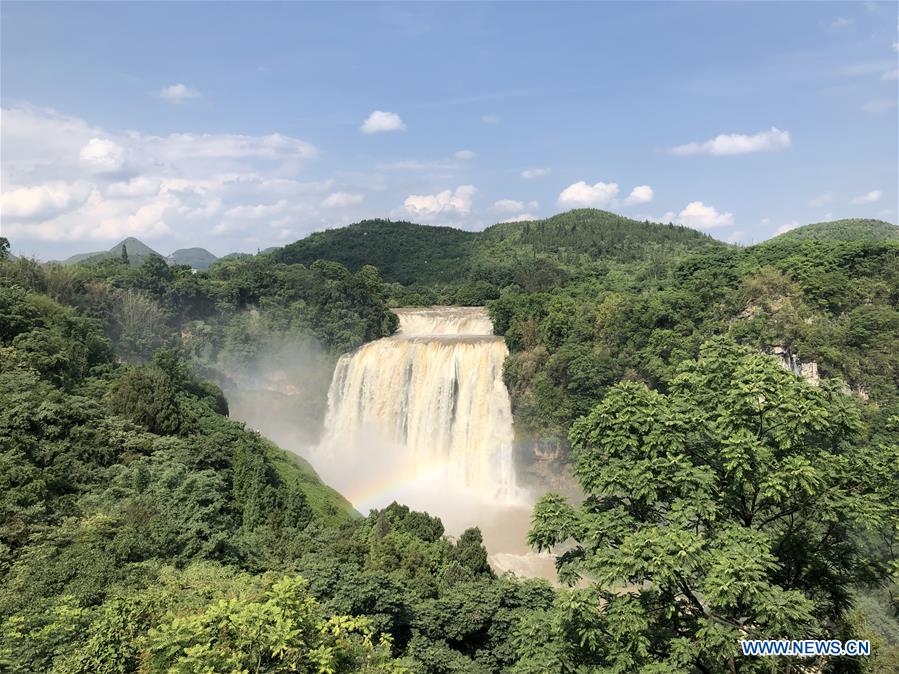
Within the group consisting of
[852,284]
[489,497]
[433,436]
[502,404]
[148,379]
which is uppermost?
[852,284]

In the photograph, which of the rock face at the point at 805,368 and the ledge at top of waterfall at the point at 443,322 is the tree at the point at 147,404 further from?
the rock face at the point at 805,368

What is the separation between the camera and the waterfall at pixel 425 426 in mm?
34906

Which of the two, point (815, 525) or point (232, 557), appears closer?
point (815, 525)

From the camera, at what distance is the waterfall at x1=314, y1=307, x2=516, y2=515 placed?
3491 centimetres

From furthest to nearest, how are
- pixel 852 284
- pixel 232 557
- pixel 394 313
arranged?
pixel 394 313, pixel 852 284, pixel 232 557

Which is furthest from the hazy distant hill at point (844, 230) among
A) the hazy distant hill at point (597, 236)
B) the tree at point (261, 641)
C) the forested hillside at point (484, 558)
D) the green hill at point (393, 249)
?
the tree at point (261, 641)

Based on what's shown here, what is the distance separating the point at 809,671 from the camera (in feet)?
26.7

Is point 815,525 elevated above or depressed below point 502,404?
above

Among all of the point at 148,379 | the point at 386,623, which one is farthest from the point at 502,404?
the point at 386,623

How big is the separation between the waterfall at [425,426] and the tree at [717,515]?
84.4 ft

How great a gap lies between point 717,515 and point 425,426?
2906cm

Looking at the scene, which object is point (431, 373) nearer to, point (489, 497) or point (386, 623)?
point (489, 497)

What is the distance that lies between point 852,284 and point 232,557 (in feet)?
112

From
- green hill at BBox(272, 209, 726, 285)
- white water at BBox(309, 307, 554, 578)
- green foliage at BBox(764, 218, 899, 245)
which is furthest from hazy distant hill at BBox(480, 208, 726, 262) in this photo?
white water at BBox(309, 307, 554, 578)
